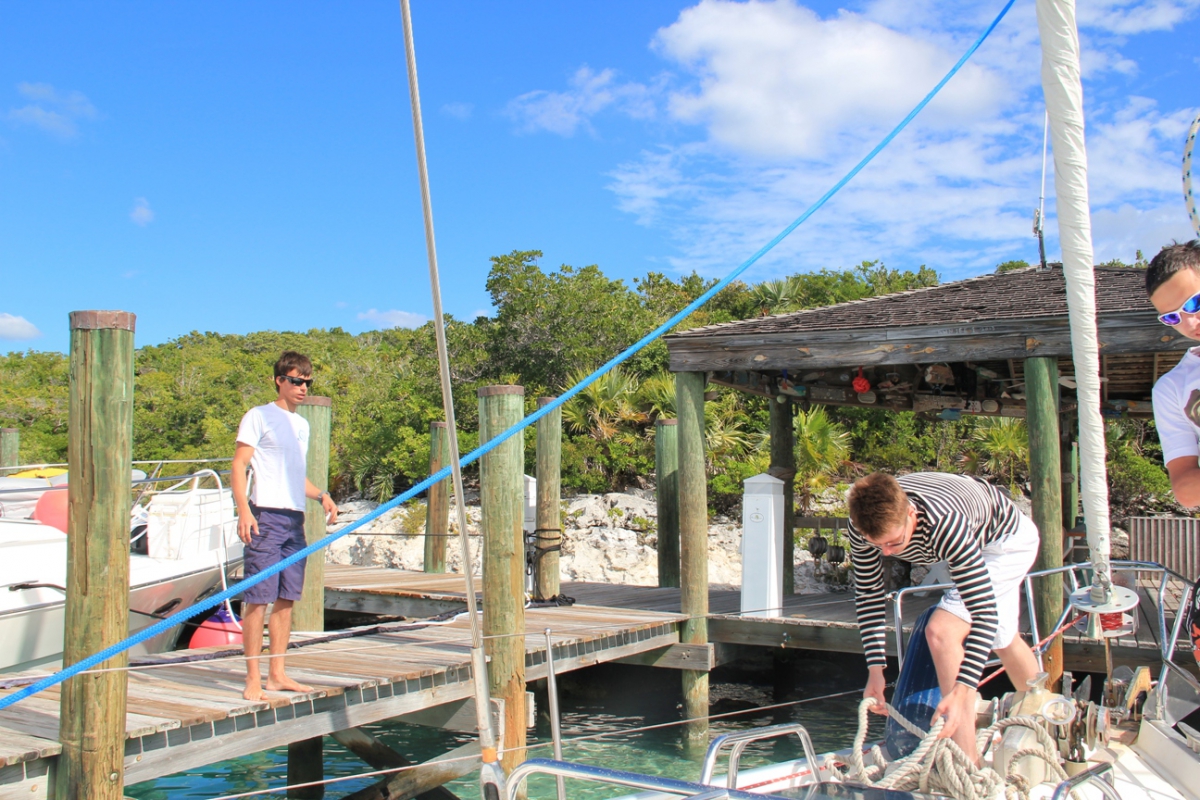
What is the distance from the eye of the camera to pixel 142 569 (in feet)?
24.3

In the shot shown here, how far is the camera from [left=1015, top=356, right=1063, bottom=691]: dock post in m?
6.41

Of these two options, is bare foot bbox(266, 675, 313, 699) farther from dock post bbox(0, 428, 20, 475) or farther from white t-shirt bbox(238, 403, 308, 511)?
dock post bbox(0, 428, 20, 475)

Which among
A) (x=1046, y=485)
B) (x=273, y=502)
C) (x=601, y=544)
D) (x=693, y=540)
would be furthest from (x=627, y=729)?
(x=601, y=544)

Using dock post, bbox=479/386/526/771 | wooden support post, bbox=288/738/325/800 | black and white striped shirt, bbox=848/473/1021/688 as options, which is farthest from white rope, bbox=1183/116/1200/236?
wooden support post, bbox=288/738/325/800

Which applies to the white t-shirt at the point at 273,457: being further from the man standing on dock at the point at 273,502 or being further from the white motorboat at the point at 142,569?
the white motorboat at the point at 142,569

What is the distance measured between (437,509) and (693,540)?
12.4 feet

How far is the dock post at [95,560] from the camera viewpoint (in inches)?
141

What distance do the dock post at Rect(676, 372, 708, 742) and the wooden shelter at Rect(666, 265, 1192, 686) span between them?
40 millimetres

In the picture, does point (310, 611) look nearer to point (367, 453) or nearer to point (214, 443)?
point (367, 453)

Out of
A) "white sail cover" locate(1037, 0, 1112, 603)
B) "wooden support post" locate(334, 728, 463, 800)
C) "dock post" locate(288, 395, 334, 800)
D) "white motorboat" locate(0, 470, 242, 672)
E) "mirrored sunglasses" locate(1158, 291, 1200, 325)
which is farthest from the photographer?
"dock post" locate(288, 395, 334, 800)

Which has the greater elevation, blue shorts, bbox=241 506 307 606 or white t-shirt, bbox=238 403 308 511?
white t-shirt, bbox=238 403 308 511

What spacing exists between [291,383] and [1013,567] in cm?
336

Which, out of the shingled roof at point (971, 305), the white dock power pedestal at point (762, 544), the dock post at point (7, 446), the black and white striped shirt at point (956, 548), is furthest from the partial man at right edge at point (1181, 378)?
the dock post at point (7, 446)

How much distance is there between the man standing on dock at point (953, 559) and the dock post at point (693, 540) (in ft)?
13.8
